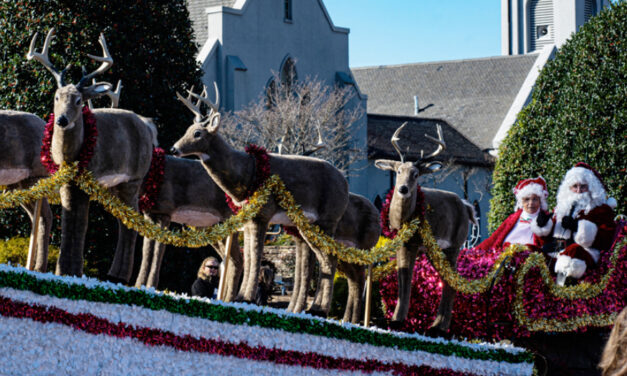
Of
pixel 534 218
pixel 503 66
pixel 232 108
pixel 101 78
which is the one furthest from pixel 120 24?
pixel 503 66

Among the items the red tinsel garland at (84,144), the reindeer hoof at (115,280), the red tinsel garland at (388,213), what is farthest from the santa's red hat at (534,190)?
the red tinsel garland at (84,144)

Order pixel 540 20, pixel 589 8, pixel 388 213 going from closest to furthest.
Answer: pixel 388 213, pixel 589 8, pixel 540 20

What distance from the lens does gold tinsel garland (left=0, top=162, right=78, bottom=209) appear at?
7.15 metres

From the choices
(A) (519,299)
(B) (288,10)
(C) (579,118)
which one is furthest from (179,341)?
(B) (288,10)

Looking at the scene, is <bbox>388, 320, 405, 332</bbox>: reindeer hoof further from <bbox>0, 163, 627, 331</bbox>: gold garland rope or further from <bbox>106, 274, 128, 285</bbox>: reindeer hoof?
<bbox>106, 274, 128, 285</bbox>: reindeer hoof

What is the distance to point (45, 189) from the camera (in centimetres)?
725

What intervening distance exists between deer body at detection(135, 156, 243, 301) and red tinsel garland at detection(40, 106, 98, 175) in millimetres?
1346

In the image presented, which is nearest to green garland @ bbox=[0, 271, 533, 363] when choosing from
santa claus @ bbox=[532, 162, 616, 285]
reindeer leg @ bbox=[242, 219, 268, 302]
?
reindeer leg @ bbox=[242, 219, 268, 302]

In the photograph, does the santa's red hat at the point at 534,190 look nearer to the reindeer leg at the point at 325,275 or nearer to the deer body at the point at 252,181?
the deer body at the point at 252,181

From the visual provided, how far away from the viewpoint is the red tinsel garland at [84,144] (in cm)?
729

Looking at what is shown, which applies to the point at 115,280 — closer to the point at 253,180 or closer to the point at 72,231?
the point at 72,231

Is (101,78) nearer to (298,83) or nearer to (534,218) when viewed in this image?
(534,218)

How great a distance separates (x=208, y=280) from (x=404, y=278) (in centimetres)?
228

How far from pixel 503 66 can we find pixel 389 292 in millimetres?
42930
